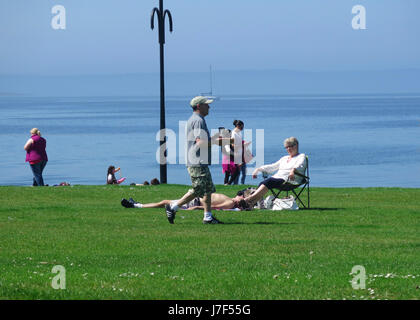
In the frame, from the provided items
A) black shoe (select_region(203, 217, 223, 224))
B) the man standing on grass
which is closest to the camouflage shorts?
the man standing on grass

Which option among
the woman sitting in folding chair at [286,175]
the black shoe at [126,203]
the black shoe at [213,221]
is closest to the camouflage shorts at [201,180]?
the black shoe at [213,221]

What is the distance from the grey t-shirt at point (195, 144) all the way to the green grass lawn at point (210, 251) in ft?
3.59

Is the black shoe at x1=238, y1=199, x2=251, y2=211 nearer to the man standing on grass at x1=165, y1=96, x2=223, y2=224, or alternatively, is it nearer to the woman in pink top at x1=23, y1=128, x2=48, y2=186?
the man standing on grass at x1=165, y1=96, x2=223, y2=224

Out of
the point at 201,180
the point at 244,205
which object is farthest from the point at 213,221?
the point at 244,205

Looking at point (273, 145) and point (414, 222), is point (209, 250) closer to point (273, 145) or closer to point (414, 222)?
point (414, 222)

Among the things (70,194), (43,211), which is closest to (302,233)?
(43,211)

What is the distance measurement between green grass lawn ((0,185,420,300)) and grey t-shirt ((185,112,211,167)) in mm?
1093

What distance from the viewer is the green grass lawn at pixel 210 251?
796 centimetres

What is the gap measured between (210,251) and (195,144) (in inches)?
103

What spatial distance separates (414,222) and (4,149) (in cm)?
5354

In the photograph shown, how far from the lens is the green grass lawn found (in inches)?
313

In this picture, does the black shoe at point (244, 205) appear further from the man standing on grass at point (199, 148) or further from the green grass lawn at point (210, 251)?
the man standing on grass at point (199, 148)

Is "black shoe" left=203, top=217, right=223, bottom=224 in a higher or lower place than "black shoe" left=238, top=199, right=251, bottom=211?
lower

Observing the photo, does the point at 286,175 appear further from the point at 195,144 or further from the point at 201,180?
the point at 195,144
